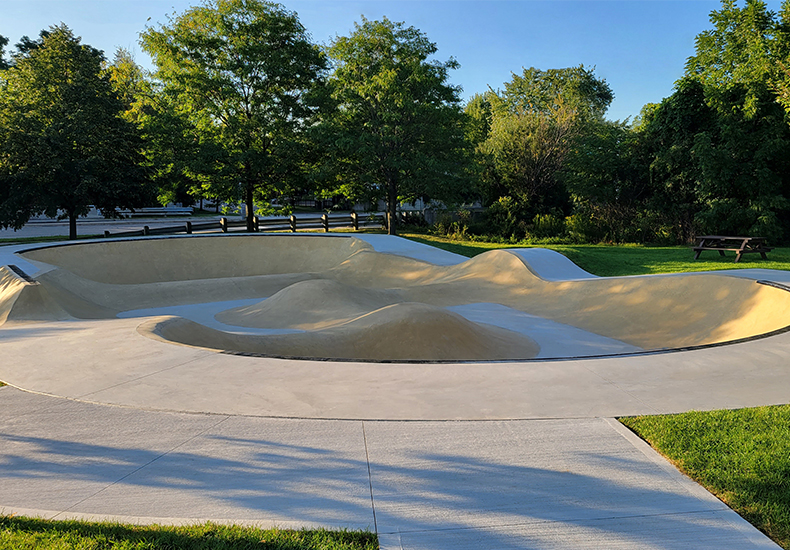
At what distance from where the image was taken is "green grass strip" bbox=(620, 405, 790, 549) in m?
2.84

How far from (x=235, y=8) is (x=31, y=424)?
2626 cm

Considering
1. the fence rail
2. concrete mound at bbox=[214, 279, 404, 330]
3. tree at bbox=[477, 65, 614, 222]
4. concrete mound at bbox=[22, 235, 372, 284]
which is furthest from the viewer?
tree at bbox=[477, 65, 614, 222]

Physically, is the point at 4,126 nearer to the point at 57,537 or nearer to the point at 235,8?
the point at 235,8

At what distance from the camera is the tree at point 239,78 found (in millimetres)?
25281

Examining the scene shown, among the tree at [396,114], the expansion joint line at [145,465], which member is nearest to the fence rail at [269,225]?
the tree at [396,114]

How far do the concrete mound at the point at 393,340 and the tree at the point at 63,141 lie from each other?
57.9 feet

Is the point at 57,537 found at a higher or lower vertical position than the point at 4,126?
lower

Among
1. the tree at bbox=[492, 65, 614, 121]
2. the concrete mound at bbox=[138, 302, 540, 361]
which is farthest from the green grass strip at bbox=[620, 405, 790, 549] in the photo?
the tree at bbox=[492, 65, 614, 121]

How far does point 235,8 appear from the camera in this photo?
83.5 ft

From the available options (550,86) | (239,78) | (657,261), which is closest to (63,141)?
(239,78)

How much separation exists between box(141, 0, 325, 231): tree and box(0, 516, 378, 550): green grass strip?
955 inches

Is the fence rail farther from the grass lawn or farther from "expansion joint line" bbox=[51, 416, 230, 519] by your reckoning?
"expansion joint line" bbox=[51, 416, 230, 519]

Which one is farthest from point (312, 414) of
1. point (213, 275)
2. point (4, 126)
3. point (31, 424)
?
point (4, 126)

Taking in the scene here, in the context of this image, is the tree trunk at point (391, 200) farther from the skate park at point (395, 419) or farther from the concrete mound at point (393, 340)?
the concrete mound at point (393, 340)
